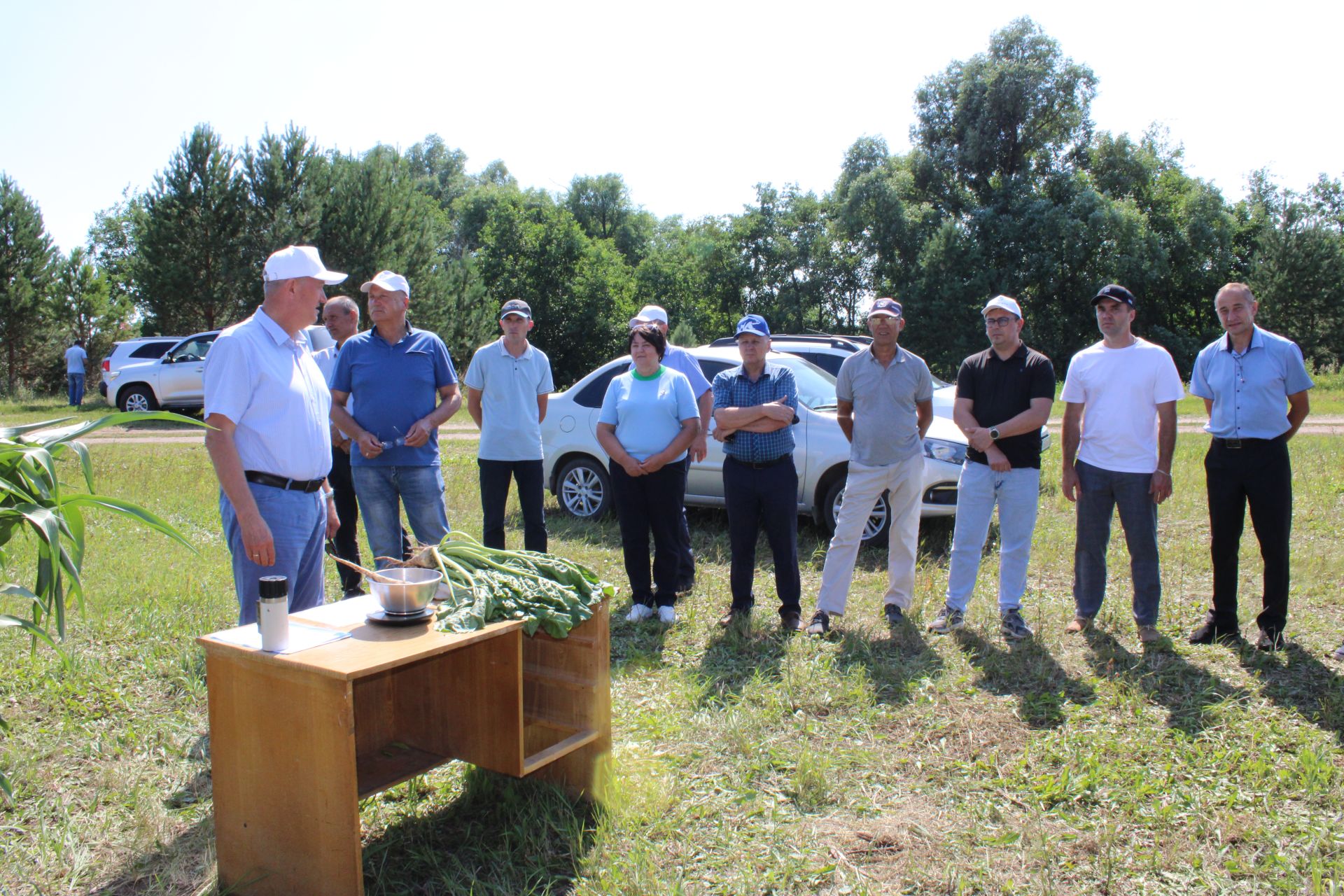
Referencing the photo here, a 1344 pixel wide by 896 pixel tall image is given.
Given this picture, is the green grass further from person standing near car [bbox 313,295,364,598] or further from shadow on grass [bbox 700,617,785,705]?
person standing near car [bbox 313,295,364,598]

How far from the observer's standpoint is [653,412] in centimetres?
580

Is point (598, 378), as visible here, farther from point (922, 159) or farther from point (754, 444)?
point (922, 159)

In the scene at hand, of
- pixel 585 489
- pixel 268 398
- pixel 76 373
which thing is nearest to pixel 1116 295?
pixel 268 398

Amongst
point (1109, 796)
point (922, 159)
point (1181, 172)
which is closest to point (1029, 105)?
point (922, 159)

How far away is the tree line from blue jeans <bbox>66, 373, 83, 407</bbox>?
3873mm

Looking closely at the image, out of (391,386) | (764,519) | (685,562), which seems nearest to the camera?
(391,386)

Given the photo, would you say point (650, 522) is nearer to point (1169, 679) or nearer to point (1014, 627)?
point (1014, 627)

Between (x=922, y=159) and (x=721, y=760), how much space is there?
1458 inches

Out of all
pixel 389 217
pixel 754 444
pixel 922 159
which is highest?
pixel 922 159

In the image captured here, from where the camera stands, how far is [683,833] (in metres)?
3.37

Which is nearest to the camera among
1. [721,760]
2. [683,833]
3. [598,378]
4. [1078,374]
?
[683,833]

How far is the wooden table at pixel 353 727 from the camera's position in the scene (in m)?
2.71

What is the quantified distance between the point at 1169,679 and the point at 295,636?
13.5 ft

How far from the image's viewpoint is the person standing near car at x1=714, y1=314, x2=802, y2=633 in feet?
18.2
